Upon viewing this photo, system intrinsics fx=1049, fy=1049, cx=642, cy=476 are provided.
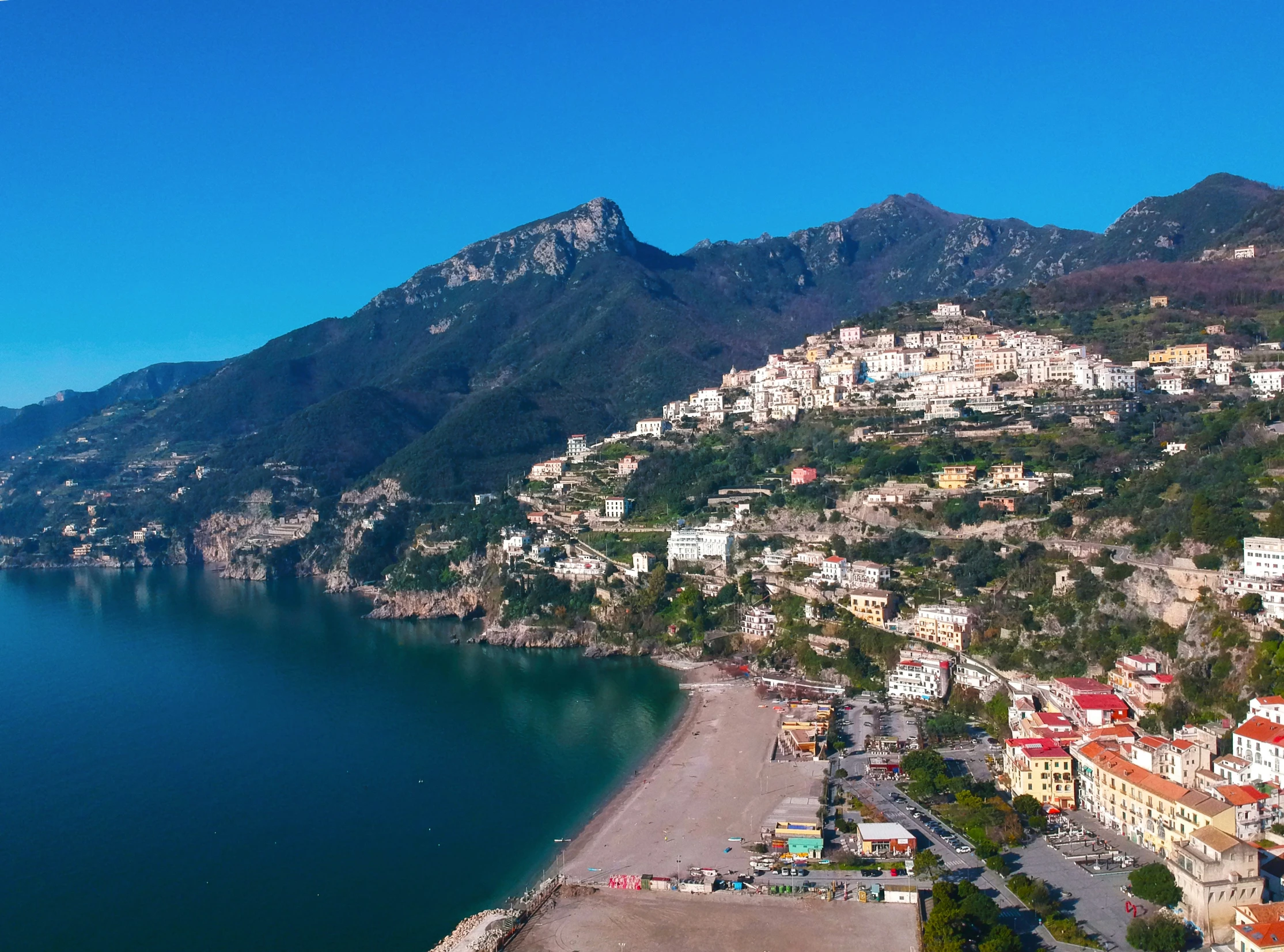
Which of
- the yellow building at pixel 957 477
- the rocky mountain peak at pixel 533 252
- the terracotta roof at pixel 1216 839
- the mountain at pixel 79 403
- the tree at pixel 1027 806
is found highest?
the rocky mountain peak at pixel 533 252

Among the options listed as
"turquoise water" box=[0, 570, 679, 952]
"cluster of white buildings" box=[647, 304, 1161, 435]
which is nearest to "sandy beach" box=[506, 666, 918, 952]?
"turquoise water" box=[0, 570, 679, 952]

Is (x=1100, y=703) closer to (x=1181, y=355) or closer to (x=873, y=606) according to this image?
(x=873, y=606)

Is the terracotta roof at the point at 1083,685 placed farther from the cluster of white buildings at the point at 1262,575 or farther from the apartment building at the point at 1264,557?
the apartment building at the point at 1264,557

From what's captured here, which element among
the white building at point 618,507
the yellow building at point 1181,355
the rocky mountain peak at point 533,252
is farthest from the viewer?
the rocky mountain peak at point 533,252

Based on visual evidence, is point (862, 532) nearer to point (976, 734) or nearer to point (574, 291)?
point (976, 734)

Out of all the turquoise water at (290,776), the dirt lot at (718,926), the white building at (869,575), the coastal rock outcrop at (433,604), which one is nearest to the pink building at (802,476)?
the white building at (869,575)

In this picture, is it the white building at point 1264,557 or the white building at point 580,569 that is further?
the white building at point 580,569
